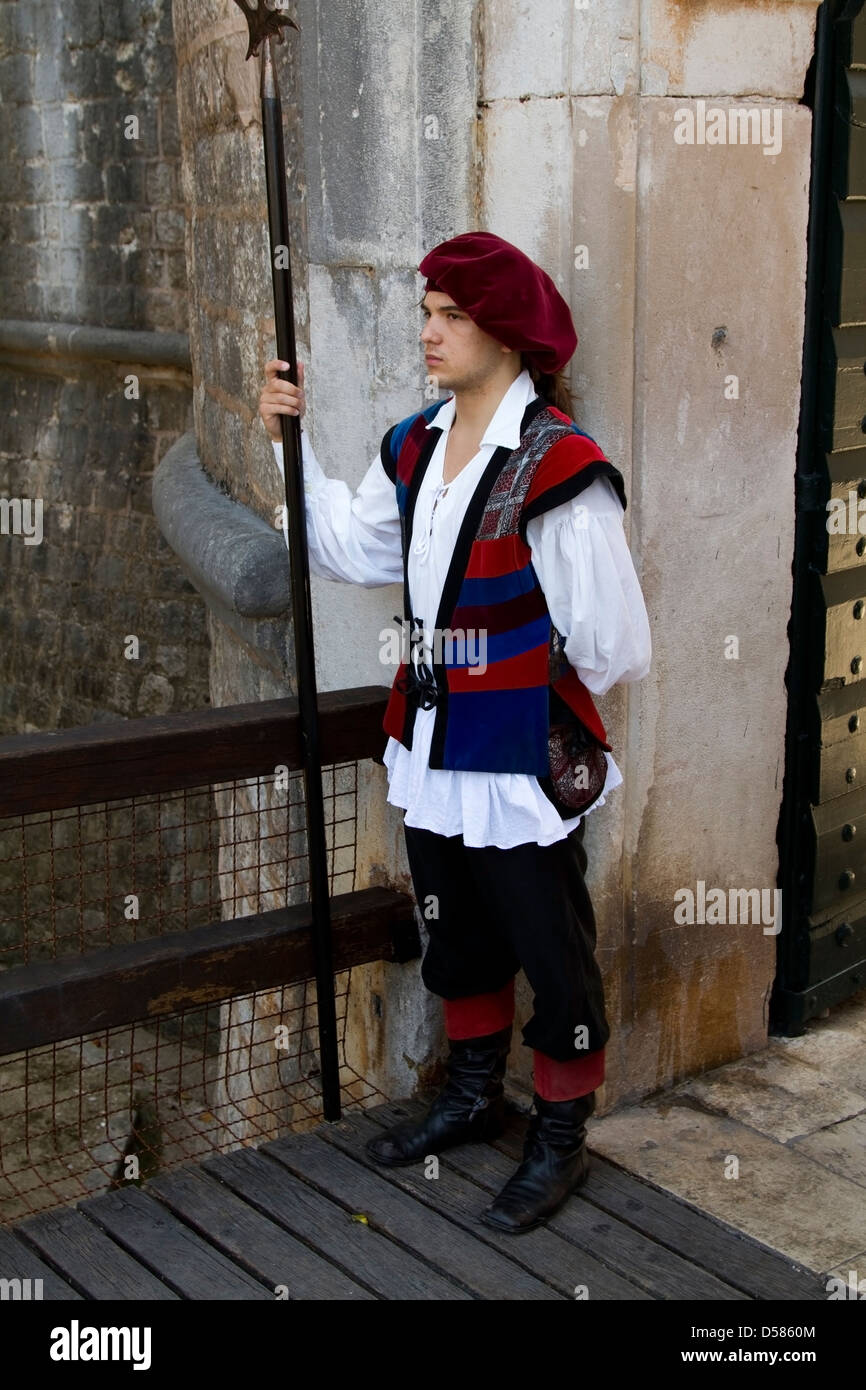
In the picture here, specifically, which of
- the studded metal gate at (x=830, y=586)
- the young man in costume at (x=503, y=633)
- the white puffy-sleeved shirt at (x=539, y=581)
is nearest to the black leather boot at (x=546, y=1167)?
the young man in costume at (x=503, y=633)

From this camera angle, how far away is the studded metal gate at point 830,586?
3490 mm

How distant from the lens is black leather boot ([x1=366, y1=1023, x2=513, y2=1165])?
11.0ft

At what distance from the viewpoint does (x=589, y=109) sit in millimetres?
3109

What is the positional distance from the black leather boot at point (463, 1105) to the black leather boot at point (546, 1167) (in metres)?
0.18

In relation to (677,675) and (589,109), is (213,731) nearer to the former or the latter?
(677,675)

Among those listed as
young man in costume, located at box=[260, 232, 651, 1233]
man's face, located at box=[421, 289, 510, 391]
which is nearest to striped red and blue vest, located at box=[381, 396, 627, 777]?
young man in costume, located at box=[260, 232, 651, 1233]

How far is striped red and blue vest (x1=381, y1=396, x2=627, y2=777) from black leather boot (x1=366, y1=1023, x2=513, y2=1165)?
722mm

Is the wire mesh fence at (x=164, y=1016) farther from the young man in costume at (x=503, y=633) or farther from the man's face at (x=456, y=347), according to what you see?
the man's face at (x=456, y=347)

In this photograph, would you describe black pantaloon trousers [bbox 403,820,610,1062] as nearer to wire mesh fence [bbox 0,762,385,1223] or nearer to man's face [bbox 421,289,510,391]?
wire mesh fence [bbox 0,762,385,1223]

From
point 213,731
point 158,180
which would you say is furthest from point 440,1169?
point 158,180

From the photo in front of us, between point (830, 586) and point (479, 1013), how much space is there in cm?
127

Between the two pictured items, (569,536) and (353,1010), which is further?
(353,1010)
